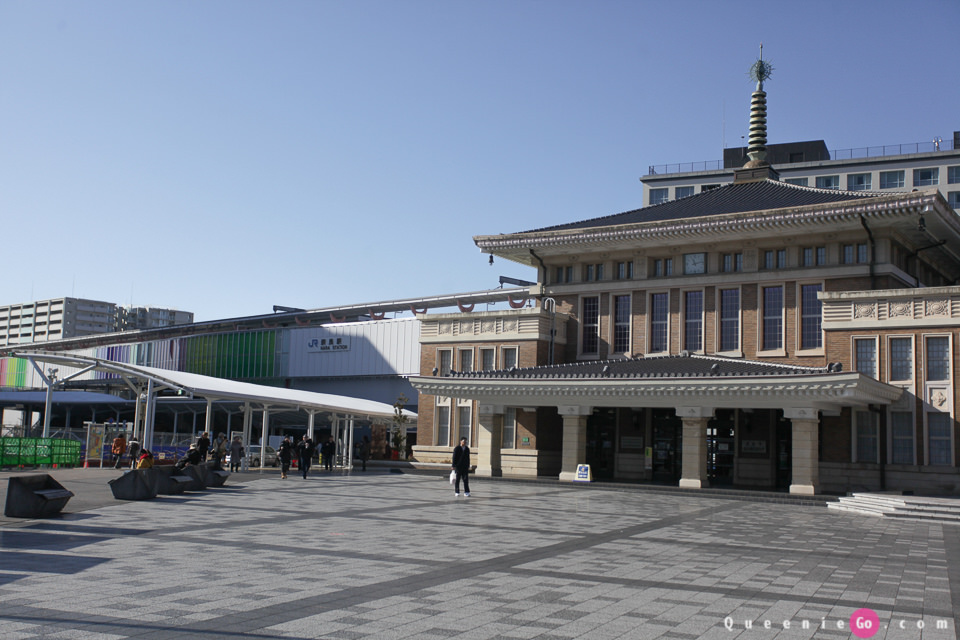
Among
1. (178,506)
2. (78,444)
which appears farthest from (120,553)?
(78,444)

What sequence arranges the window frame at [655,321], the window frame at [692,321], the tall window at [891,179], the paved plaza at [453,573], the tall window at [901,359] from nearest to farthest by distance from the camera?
the paved plaza at [453,573], the tall window at [901,359], the window frame at [692,321], the window frame at [655,321], the tall window at [891,179]

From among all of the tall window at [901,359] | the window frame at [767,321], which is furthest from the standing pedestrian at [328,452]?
the tall window at [901,359]

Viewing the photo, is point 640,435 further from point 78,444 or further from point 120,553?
point 120,553

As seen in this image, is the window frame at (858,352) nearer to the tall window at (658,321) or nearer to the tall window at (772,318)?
the tall window at (772,318)

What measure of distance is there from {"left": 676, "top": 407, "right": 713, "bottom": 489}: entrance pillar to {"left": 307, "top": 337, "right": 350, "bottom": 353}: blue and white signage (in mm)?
39840

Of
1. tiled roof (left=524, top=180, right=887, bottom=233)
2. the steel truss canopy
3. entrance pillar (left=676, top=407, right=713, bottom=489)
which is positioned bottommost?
entrance pillar (left=676, top=407, right=713, bottom=489)

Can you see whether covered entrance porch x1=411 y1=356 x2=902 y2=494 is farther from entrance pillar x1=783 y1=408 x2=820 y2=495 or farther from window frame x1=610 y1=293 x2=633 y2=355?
window frame x1=610 y1=293 x2=633 y2=355

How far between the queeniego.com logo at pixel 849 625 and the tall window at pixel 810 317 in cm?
2344

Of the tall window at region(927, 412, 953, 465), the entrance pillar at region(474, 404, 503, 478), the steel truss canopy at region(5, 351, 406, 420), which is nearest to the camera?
the tall window at region(927, 412, 953, 465)

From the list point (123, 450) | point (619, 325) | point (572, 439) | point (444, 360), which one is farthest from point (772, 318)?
point (123, 450)

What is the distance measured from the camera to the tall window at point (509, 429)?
3469cm

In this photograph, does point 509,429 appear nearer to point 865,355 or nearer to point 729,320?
point 729,320

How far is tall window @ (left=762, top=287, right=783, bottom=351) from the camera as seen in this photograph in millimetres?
31562

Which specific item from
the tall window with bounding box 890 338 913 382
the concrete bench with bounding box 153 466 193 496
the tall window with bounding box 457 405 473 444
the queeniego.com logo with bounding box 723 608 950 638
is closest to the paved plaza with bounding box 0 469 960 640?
the queeniego.com logo with bounding box 723 608 950 638
